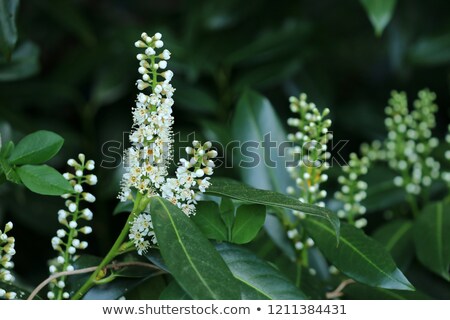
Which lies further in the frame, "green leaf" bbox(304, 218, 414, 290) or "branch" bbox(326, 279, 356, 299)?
"branch" bbox(326, 279, 356, 299)

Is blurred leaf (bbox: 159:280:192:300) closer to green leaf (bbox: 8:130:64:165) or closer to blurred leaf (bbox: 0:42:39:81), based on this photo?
green leaf (bbox: 8:130:64:165)

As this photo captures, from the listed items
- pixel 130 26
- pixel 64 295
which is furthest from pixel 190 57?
pixel 64 295

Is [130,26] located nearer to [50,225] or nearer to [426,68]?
[50,225]

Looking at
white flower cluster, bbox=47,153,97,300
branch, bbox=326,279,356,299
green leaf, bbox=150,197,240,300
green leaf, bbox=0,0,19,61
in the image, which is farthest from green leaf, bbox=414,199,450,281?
green leaf, bbox=0,0,19,61

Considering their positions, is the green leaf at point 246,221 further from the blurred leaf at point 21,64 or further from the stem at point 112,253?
the blurred leaf at point 21,64

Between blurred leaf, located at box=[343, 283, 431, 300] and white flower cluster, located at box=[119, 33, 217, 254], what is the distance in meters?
0.37

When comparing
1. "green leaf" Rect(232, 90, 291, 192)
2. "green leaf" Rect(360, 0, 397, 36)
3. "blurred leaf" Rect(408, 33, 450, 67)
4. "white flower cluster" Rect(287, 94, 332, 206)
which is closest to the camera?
"white flower cluster" Rect(287, 94, 332, 206)

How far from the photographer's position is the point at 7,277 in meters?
0.92

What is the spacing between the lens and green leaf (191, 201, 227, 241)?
95 centimetres

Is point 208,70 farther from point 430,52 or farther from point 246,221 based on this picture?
point 246,221

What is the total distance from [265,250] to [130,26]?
3.15ft

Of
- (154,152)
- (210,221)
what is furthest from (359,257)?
(154,152)

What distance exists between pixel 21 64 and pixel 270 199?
2.91ft

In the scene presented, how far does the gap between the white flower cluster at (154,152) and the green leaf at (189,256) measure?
0.09 feet
